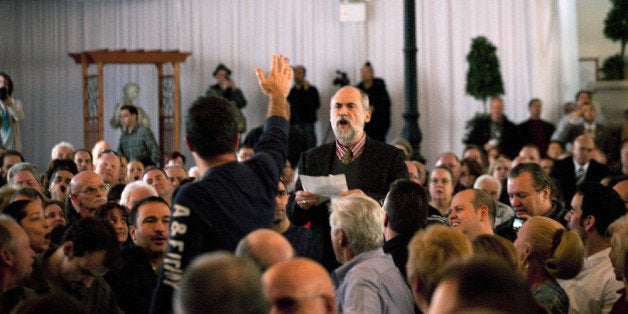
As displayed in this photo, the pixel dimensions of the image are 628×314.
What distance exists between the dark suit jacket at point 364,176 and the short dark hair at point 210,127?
2028mm

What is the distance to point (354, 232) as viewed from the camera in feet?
13.7

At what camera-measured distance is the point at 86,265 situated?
425 centimetres

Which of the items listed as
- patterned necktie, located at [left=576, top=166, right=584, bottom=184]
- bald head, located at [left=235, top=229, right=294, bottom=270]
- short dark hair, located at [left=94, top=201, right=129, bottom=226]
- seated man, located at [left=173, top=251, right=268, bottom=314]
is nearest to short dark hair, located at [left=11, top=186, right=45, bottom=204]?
short dark hair, located at [left=94, top=201, right=129, bottom=226]

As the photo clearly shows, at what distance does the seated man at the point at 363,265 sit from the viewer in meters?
Result: 3.99

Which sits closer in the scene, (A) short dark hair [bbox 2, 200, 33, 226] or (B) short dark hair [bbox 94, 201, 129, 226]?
(A) short dark hair [bbox 2, 200, 33, 226]

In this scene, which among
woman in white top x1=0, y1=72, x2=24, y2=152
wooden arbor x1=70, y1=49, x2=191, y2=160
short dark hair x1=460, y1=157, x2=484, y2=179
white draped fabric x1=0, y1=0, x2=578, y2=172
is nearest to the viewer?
short dark hair x1=460, y1=157, x2=484, y2=179

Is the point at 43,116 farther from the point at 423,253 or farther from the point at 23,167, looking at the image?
the point at 423,253

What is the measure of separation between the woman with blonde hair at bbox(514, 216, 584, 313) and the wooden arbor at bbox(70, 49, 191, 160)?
38.9 ft

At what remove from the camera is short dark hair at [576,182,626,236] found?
221 inches

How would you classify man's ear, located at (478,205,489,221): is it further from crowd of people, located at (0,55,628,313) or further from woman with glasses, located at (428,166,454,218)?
woman with glasses, located at (428,166,454,218)

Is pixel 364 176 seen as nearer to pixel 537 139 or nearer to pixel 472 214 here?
pixel 472 214

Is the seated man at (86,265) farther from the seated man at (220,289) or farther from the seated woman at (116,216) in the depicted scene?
the seated man at (220,289)

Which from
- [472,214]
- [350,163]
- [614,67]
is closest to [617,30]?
[614,67]

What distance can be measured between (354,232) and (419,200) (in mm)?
606
